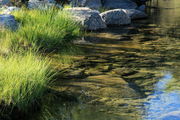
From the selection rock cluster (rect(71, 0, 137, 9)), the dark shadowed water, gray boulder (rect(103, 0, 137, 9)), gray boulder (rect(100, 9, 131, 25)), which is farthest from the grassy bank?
gray boulder (rect(103, 0, 137, 9))

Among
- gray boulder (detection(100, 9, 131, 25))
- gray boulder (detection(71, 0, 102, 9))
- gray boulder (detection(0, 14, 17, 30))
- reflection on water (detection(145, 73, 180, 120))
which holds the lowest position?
reflection on water (detection(145, 73, 180, 120))

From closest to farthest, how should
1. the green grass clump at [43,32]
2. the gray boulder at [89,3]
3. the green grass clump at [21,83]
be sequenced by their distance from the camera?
the green grass clump at [21,83] → the green grass clump at [43,32] → the gray boulder at [89,3]

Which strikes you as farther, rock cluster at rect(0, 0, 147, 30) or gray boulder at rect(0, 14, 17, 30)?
rock cluster at rect(0, 0, 147, 30)

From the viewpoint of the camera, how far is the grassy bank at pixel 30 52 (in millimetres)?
4711

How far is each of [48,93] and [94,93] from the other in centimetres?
75

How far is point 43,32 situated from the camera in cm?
876

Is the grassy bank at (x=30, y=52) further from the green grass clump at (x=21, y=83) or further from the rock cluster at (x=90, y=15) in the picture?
the rock cluster at (x=90, y=15)

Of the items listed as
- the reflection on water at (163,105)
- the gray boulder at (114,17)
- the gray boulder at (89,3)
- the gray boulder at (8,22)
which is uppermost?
the gray boulder at (8,22)

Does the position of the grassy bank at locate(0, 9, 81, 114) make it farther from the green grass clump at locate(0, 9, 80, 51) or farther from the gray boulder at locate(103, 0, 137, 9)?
the gray boulder at locate(103, 0, 137, 9)

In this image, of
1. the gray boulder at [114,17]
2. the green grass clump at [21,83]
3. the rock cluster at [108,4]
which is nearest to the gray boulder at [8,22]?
the green grass clump at [21,83]

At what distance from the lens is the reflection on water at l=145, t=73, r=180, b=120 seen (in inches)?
195

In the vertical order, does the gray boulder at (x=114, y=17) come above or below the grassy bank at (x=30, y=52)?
below

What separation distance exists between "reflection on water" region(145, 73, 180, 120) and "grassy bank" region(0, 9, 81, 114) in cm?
165

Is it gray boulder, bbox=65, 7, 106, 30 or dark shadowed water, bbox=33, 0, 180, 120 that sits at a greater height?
gray boulder, bbox=65, 7, 106, 30
